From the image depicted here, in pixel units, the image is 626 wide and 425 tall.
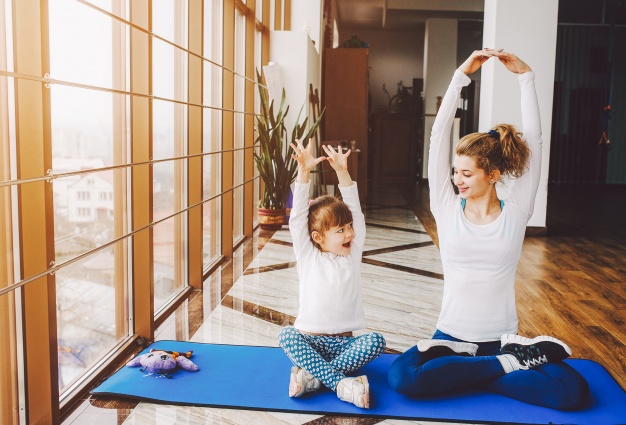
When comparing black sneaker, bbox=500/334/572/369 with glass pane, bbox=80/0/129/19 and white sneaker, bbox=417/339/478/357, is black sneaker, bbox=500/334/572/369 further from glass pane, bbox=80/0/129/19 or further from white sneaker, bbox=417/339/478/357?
glass pane, bbox=80/0/129/19

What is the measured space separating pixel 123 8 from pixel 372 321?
1.53 m

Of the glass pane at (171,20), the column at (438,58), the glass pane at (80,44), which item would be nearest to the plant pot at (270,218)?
the glass pane at (171,20)

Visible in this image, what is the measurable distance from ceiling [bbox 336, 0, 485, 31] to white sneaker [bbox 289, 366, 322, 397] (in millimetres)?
7970

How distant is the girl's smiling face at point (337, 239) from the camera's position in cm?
212

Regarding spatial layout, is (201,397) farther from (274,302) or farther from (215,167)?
(215,167)

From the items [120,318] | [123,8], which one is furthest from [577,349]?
[123,8]

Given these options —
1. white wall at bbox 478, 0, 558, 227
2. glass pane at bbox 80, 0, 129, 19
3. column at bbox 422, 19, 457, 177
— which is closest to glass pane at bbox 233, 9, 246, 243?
white wall at bbox 478, 0, 558, 227

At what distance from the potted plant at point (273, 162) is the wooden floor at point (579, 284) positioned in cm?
118

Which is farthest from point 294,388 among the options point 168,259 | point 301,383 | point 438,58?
point 438,58

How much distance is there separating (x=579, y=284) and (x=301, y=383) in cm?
215

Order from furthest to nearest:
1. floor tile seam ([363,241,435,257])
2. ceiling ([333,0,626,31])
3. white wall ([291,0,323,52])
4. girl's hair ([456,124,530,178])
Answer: ceiling ([333,0,626,31])
white wall ([291,0,323,52])
floor tile seam ([363,241,435,257])
girl's hair ([456,124,530,178])

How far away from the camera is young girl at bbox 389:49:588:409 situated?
1.96m

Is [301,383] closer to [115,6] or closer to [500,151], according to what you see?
[500,151]

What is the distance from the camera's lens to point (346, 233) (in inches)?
83.7
